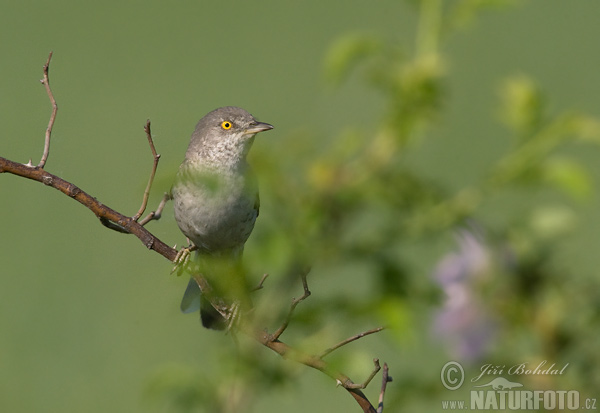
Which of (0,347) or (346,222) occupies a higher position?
(0,347)

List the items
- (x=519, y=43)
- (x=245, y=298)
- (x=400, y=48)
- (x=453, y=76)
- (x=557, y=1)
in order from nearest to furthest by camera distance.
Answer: (x=245, y=298) → (x=400, y=48) → (x=453, y=76) → (x=519, y=43) → (x=557, y=1)

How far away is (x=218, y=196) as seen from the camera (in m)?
4.15

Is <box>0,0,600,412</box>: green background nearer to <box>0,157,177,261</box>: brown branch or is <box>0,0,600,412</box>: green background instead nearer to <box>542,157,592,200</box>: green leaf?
<box>542,157,592,200</box>: green leaf

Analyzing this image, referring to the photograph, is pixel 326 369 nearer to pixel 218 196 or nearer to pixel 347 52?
pixel 218 196

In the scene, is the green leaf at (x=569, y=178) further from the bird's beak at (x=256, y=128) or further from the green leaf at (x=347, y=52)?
the bird's beak at (x=256, y=128)

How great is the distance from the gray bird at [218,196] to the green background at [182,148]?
13cm

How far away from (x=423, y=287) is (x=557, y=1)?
1182 cm

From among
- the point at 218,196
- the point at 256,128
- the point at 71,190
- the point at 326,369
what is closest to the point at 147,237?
the point at 71,190

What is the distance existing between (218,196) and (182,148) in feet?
3.15

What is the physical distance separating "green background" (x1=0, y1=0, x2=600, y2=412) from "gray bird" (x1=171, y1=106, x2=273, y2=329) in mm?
126

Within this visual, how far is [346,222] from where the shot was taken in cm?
454

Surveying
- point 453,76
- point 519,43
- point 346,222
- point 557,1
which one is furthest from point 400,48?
point 557,1

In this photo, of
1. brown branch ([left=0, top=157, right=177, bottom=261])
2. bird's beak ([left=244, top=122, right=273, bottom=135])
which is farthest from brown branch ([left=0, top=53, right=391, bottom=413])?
bird's beak ([left=244, top=122, right=273, bottom=135])

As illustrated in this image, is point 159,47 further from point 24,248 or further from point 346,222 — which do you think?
point 346,222
